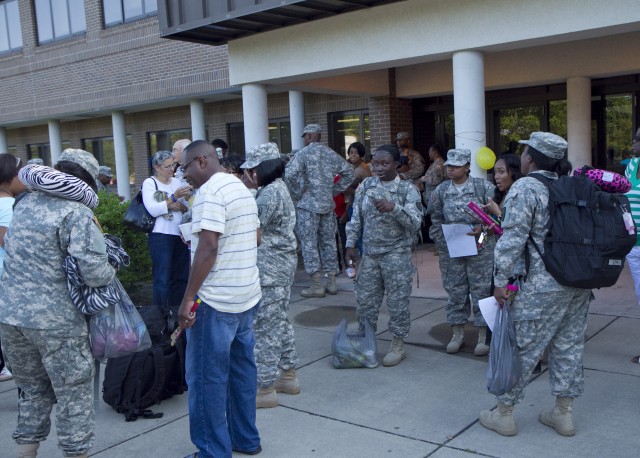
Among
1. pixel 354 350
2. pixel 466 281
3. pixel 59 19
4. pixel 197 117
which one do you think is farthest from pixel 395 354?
pixel 59 19

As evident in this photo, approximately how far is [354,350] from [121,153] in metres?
11.7

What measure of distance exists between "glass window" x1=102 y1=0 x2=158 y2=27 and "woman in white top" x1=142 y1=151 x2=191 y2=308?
9.30 meters

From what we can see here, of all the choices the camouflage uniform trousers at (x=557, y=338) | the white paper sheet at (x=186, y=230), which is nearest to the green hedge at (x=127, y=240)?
the white paper sheet at (x=186, y=230)

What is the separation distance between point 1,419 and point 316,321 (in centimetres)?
311

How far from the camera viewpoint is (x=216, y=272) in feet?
10.7

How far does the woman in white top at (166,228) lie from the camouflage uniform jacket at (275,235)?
59.3 inches

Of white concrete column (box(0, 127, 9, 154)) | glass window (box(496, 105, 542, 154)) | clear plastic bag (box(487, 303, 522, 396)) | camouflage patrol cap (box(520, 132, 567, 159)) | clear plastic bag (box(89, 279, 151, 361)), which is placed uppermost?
white concrete column (box(0, 127, 9, 154))

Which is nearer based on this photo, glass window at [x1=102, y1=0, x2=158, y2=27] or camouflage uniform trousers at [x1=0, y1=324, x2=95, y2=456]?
camouflage uniform trousers at [x1=0, y1=324, x2=95, y2=456]

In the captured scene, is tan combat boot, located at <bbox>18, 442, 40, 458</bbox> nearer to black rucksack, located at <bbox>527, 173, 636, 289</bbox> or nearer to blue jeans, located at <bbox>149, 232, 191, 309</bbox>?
blue jeans, located at <bbox>149, 232, 191, 309</bbox>

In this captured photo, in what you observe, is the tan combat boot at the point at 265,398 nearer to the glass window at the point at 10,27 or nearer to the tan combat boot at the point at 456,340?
the tan combat boot at the point at 456,340

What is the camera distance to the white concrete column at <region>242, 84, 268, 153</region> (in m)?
9.01

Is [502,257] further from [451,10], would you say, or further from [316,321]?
[451,10]

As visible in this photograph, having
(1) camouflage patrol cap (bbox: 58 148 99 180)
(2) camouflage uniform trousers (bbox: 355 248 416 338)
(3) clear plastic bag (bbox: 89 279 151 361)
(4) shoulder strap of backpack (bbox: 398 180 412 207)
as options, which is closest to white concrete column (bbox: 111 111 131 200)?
(2) camouflage uniform trousers (bbox: 355 248 416 338)

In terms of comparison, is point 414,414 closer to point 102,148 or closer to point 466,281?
point 466,281
